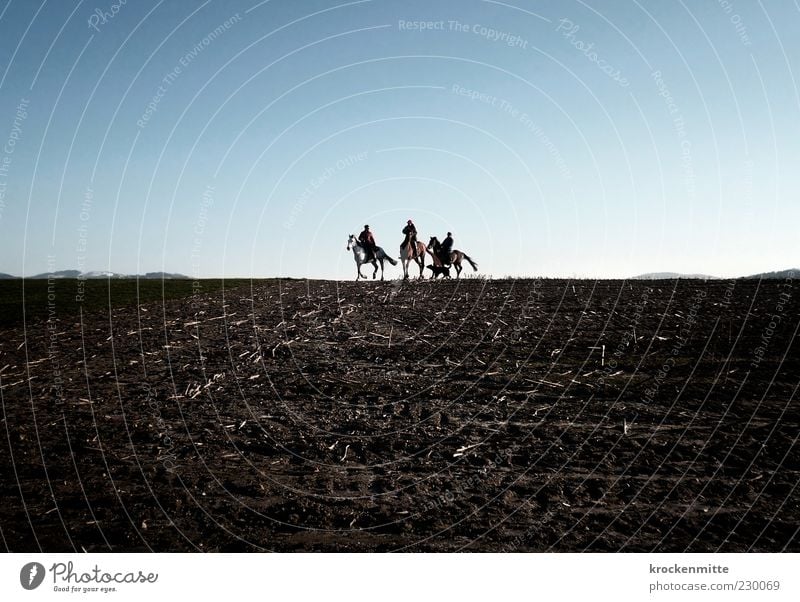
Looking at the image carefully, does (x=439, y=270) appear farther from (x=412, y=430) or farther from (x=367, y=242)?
(x=412, y=430)

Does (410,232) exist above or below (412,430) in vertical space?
above

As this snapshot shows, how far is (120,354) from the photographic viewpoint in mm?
15516

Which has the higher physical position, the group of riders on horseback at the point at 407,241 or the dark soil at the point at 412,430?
the group of riders on horseback at the point at 407,241

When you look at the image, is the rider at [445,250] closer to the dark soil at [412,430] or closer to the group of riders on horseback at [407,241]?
the group of riders on horseback at [407,241]

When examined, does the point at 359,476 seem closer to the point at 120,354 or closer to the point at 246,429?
the point at 246,429

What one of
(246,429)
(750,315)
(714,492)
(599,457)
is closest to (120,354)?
(246,429)

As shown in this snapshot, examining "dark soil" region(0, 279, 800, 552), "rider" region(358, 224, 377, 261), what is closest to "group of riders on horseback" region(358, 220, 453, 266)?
"rider" region(358, 224, 377, 261)

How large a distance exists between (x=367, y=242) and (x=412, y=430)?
21423 mm

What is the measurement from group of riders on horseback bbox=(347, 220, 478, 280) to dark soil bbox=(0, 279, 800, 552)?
39.9ft

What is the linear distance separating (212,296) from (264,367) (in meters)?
11.1

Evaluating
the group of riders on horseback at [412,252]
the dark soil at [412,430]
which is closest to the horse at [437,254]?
the group of riders on horseback at [412,252]

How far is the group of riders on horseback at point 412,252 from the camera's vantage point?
103ft

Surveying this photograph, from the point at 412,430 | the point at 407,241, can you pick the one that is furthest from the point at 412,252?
the point at 412,430

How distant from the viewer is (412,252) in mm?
31781
